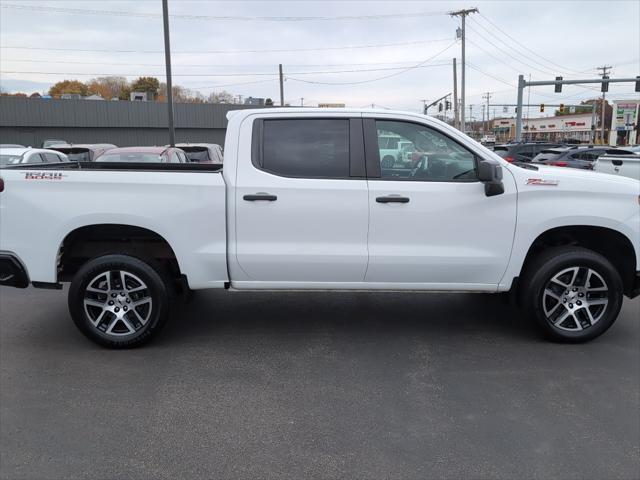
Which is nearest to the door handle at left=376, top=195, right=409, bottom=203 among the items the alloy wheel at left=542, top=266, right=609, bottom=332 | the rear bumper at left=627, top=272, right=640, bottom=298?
the alloy wheel at left=542, top=266, right=609, bottom=332

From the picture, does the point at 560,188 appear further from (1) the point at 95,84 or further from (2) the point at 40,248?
(1) the point at 95,84

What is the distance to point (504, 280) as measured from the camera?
5059 millimetres

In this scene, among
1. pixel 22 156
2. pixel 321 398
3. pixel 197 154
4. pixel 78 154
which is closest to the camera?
pixel 321 398

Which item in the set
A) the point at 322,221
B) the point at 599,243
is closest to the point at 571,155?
the point at 599,243

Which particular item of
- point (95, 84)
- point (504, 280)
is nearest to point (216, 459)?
point (504, 280)

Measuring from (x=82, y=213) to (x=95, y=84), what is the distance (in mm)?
101010

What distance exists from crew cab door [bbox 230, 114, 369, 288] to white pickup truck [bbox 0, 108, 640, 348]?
1cm

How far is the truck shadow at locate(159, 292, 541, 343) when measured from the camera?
18.1 ft

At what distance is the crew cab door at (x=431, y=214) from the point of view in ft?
16.0

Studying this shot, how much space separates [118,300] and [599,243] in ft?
14.5

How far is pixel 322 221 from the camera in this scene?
484 cm

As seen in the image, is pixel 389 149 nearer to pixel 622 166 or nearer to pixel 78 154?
pixel 622 166

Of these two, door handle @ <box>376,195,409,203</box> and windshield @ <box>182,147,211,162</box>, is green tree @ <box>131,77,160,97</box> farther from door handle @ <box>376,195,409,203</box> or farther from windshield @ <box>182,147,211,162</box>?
door handle @ <box>376,195,409,203</box>

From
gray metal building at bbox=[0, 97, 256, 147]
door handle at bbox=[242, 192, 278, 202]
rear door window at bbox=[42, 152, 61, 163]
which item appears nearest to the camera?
door handle at bbox=[242, 192, 278, 202]
